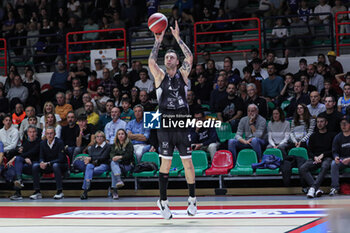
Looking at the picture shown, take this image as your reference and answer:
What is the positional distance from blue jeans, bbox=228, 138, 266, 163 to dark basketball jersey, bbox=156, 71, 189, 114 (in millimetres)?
4226

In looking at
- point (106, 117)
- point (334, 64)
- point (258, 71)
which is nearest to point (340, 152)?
point (334, 64)

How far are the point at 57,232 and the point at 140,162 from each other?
571 centimetres

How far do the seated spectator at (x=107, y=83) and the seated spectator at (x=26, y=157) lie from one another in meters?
2.82

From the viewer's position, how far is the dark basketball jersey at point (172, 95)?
8297 mm

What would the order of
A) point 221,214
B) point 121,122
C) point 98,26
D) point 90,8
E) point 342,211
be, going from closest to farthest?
point 342,211, point 221,214, point 121,122, point 98,26, point 90,8

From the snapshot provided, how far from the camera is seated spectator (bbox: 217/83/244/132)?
523 inches

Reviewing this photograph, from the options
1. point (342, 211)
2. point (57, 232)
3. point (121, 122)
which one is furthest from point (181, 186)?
point (342, 211)

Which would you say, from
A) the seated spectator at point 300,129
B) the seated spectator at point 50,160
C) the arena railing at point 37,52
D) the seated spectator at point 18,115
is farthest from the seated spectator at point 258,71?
the arena railing at point 37,52

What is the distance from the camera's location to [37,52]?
63.0 feet

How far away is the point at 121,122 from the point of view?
13.5m

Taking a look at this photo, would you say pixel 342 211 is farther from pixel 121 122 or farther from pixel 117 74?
pixel 117 74

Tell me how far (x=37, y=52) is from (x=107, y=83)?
14.7 ft

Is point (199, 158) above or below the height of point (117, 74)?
below

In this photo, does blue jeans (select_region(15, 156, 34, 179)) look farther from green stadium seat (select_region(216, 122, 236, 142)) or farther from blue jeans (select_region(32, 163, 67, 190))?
green stadium seat (select_region(216, 122, 236, 142))
